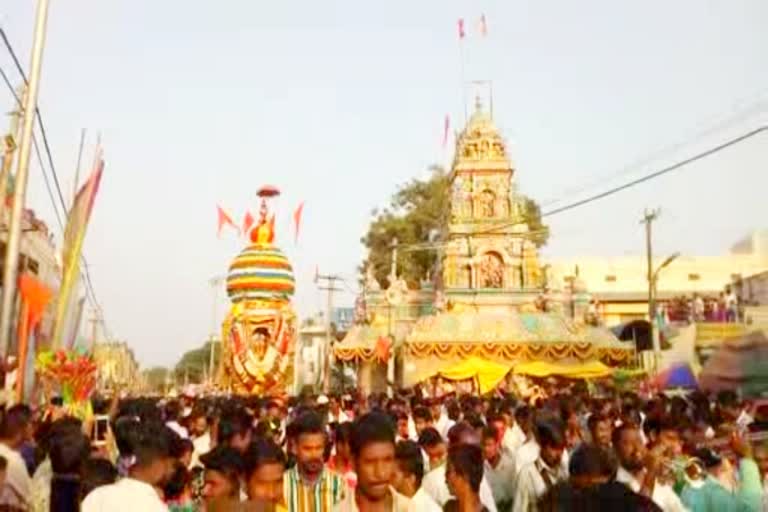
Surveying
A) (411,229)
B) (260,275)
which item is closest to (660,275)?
(411,229)

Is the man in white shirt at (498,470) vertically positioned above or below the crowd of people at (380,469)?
below

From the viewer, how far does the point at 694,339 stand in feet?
91.8

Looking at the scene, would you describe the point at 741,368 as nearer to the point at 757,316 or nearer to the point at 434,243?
the point at 757,316

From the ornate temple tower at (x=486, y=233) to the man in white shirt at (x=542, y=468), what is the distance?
30.7 m

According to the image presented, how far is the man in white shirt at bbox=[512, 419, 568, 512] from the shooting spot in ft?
18.7

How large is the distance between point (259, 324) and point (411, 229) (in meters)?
23.8

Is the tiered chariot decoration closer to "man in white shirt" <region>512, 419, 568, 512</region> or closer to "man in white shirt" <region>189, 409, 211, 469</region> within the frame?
"man in white shirt" <region>189, 409, 211, 469</region>

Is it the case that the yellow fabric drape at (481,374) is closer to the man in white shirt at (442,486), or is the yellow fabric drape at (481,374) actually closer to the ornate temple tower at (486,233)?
the ornate temple tower at (486,233)

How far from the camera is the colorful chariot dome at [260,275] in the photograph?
27.1 meters

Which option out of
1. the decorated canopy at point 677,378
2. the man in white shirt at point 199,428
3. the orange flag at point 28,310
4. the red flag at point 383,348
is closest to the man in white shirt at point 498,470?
the man in white shirt at point 199,428

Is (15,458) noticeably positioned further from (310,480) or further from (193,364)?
(193,364)

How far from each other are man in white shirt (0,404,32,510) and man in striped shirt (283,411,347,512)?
5.88 ft

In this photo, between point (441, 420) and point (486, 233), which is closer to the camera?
point (441, 420)

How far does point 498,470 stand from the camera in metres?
7.71
